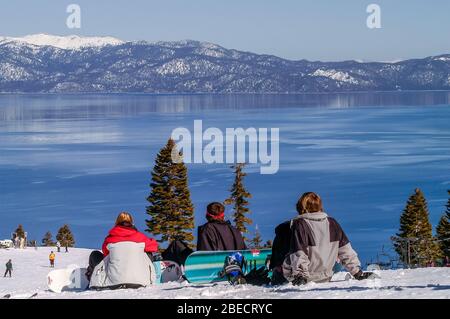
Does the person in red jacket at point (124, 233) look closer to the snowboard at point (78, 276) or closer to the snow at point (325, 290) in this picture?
the snow at point (325, 290)

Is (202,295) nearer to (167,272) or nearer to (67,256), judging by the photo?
(167,272)

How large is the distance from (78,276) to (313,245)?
400 cm

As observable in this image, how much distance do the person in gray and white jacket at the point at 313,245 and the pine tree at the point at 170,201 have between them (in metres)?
44.5

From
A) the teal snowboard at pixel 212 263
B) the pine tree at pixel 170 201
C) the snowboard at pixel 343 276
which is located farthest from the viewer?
the pine tree at pixel 170 201

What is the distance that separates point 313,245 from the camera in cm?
966

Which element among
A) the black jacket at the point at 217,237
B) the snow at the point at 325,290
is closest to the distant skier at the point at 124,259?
the snow at the point at 325,290

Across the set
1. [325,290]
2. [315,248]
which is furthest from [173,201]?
[325,290]

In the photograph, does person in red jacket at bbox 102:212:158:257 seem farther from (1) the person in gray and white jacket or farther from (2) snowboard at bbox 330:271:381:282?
(2) snowboard at bbox 330:271:381:282

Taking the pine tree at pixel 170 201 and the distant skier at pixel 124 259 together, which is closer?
the distant skier at pixel 124 259

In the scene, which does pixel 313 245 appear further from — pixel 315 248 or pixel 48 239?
pixel 48 239

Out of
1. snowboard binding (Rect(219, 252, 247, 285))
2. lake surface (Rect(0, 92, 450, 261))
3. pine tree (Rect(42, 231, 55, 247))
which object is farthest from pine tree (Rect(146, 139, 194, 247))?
snowboard binding (Rect(219, 252, 247, 285))

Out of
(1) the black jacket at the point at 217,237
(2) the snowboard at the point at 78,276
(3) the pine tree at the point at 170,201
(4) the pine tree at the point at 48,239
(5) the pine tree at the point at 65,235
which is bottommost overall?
(4) the pine tree at the point at 48,239

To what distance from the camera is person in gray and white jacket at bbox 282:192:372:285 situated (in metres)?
9.47

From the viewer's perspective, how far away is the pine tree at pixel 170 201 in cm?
5469
